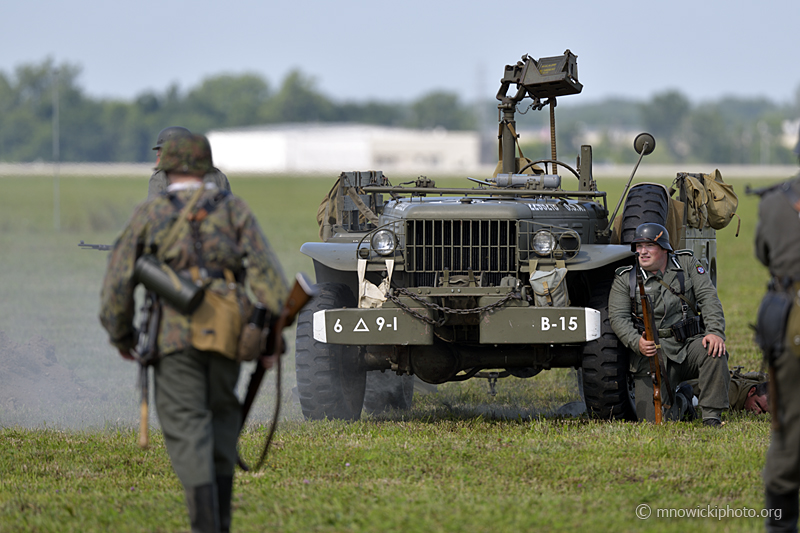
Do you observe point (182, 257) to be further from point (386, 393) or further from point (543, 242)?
point (386, 393)

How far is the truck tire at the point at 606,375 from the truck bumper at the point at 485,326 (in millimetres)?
330

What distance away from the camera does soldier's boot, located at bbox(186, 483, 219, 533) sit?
4.97 meters

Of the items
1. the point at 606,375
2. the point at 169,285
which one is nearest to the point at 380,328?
the point at 606,375

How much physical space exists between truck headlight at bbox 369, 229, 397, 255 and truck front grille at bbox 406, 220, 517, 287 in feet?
0.37

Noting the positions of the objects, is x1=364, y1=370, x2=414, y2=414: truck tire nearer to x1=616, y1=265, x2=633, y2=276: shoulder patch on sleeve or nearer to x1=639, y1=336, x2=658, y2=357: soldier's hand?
x1=616, y1=265, x2=633, y2=276: shoulder patch on sleeve

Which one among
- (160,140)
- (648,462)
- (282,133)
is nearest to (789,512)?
(648,462)

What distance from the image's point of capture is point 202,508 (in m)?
4.98

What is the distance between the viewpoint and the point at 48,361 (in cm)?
1069

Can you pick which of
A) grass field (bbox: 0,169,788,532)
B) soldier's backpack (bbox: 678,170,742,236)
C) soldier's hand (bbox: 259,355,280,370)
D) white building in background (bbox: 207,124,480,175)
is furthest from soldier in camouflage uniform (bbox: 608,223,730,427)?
white building in background (bbox: 207,124,480,175)

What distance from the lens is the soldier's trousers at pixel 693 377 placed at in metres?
7.96

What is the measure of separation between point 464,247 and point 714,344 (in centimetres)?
186

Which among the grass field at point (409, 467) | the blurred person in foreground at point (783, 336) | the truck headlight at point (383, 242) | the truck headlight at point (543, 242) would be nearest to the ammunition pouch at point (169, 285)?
the grass field at point (409, 467)

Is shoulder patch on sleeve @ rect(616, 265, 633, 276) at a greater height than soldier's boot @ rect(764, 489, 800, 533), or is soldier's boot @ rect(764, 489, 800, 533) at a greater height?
shoulder patch on sleeve @ rect(616, 265, 633, 276)

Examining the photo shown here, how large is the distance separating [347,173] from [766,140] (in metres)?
115
